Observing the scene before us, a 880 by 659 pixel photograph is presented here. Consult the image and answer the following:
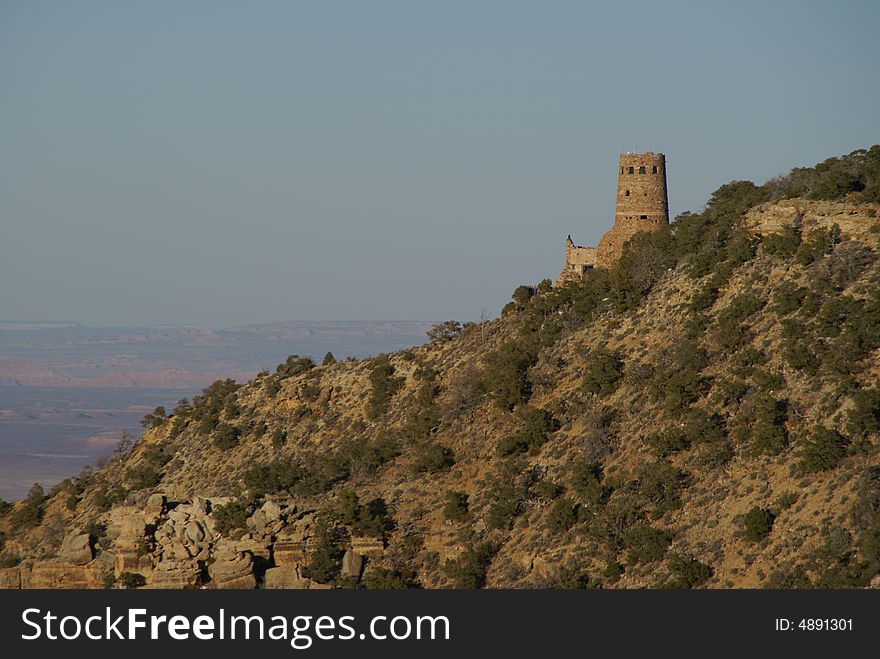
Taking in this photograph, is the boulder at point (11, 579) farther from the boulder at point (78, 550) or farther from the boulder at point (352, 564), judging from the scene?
the boulder at point (352, 564)

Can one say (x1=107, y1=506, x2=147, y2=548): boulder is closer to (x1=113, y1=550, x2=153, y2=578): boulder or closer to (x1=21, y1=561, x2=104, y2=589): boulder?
(x1=113, y1=550, x2=153, y2=578): boulder

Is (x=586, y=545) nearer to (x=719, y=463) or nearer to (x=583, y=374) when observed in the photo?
(x=719, y=463)

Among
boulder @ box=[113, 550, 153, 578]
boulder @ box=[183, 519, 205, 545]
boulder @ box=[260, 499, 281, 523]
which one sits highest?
boulder @ box=[260, 499, 281, 523]

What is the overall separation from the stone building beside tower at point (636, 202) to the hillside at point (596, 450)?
1482mm

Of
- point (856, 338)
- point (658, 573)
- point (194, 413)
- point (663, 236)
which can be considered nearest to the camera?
point (658, 573)

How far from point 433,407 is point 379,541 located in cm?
1107

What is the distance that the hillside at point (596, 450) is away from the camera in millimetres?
69688

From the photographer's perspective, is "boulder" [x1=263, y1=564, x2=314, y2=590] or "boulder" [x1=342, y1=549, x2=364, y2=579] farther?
"boulder" [x1=342, y1=549, x2=364, y2=579]

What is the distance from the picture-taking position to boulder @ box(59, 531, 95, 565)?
7912cm

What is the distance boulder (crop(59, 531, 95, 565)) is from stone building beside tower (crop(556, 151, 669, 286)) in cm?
2922

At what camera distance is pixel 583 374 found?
273ft

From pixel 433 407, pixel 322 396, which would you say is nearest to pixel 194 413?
pixel 322 396

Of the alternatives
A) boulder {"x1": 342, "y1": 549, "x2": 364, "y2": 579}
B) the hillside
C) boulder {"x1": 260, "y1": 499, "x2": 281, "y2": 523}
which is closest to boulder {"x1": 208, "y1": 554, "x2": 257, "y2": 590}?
the hillside

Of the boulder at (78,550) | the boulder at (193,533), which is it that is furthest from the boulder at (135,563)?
the boulder at (78,550)
